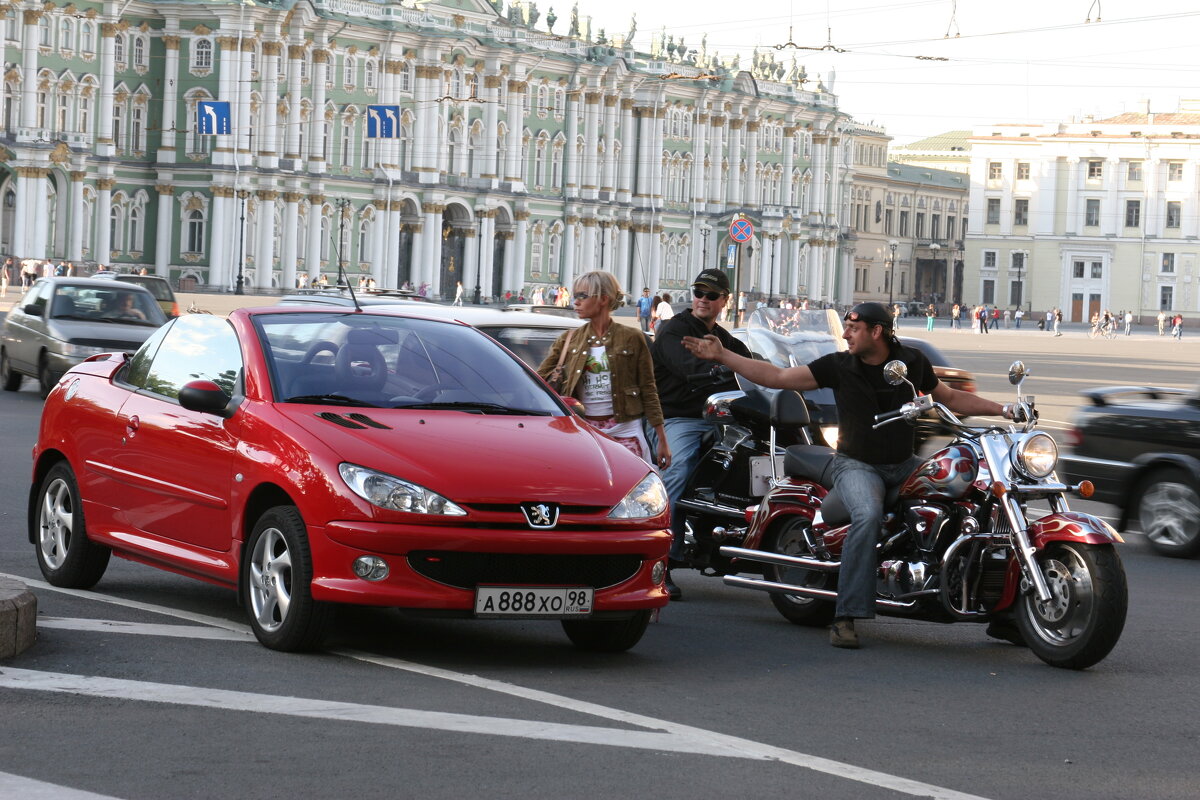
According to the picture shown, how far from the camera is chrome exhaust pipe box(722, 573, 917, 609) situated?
29.6ft

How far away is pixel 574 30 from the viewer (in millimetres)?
116750

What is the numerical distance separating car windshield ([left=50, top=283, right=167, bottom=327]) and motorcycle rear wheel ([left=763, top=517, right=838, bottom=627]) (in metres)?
18.0

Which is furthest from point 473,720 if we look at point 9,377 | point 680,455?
point 9,377

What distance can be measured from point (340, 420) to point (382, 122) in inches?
2756

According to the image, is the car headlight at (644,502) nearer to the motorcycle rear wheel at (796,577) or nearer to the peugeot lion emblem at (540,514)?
the peugeot lion emblem at (540,514)

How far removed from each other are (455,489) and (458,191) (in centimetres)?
9077

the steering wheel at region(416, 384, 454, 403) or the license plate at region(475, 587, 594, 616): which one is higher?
the steering wheel at region(416, 384, 454, 403)

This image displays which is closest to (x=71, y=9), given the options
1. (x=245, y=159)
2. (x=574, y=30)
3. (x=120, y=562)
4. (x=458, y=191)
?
(x=245, y=159)

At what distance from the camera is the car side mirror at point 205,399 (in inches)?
339

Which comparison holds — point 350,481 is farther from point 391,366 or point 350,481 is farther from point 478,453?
point 391,366

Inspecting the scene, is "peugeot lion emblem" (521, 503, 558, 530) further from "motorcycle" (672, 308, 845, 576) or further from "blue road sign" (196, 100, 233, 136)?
"blue road sign" (196, 100, 233, 136)

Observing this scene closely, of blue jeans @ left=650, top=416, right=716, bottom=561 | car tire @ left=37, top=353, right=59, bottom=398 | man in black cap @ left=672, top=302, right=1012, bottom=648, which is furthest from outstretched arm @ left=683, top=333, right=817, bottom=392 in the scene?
car tire @ left=37, top=353, right=59, bottom=398

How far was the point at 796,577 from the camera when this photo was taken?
9.87 meters

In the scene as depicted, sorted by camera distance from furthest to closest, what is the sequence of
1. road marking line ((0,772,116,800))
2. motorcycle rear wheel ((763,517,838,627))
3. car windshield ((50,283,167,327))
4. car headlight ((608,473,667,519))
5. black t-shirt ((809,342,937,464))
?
car windshield ((50,283,167,327)) < motorcycle rear wheel ((763,517,838,627)) < black t-shirt ((809,342,937,464)) < car headlight ((608,473,667,519)) < road marking line ((0,772,116,800))
